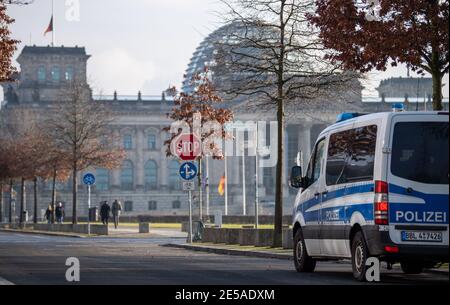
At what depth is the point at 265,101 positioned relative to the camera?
39094 millimetres

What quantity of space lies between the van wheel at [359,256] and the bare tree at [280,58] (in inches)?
638

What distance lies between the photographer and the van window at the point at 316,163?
2391cm

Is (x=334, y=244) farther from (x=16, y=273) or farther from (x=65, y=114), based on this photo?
(x=65, y=114)

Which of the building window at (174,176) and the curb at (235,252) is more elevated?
the building window at (174,176)

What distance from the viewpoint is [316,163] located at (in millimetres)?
24297

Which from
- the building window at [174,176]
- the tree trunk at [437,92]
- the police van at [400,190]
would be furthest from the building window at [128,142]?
the police van at [400,190]

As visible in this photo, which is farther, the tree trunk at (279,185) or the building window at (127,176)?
the building window at (127,176)

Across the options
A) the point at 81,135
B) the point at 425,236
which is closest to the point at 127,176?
the point at 81,135

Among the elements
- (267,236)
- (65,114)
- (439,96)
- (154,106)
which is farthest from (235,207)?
(439,96)

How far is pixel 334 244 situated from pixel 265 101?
671 inches

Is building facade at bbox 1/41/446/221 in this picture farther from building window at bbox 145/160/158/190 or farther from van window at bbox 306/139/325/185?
van window at bbox 306/139/325/185

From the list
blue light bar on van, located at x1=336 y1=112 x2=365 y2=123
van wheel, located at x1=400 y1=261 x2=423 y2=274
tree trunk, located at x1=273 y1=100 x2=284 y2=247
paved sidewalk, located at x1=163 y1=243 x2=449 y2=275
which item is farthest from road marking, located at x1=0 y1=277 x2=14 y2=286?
tree trunk, located at x1=273 y1=100 x2=284 y2=247

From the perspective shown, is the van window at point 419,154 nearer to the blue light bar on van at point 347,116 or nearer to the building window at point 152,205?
the blue light bar on van at point 347,116

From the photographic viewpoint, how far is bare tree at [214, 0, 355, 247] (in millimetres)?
37250
